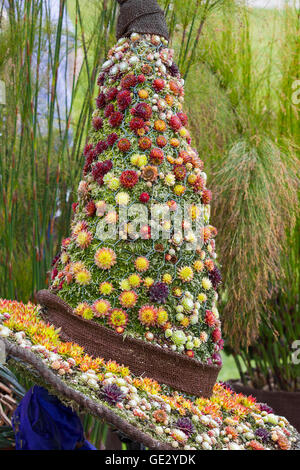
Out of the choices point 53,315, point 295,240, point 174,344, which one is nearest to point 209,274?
point 174,344

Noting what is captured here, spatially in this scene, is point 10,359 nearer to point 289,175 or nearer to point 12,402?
point 12,402

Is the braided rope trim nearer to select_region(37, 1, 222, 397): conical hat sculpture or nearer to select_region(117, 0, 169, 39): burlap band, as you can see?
select_region(37, 1, 222, 397): conical hat sculpture

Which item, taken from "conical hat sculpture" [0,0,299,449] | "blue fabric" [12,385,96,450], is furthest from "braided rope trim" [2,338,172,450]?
"blue fabric" [12,385,96,450]

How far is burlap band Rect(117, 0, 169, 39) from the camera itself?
648 mm

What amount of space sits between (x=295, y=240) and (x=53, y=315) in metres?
0.83

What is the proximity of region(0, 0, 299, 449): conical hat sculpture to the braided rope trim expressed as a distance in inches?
0.5

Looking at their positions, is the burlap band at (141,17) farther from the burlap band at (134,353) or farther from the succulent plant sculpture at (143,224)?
the burlap band at (134,353)

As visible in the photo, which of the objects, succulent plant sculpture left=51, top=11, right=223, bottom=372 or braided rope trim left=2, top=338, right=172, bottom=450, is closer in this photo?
braided rope trim left=2, top=338, right=172, bottom=450

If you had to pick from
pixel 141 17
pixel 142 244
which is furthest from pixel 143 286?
pixel 141 17

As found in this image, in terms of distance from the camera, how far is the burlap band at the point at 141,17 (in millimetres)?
648

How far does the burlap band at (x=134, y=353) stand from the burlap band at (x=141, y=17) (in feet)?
1.34

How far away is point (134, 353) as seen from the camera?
0.55m

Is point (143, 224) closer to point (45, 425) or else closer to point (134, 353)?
point (134, 353)

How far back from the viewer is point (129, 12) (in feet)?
2.14
